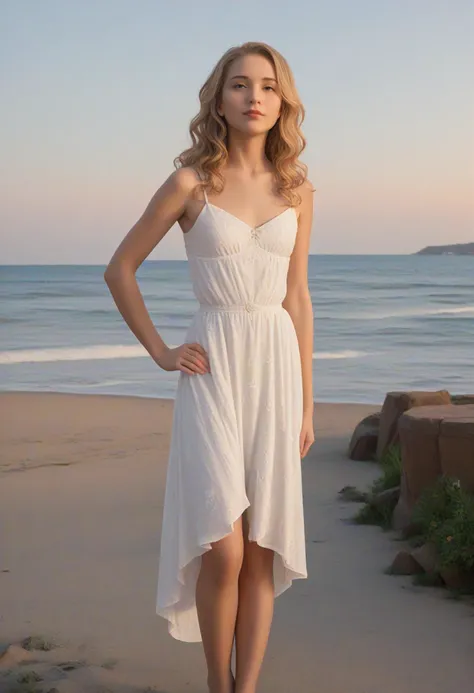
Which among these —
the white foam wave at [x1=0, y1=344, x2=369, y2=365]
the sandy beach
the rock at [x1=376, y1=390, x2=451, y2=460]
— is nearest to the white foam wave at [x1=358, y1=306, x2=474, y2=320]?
the white foam wave at [x1=0, y1=344, x2=369, y2=365]

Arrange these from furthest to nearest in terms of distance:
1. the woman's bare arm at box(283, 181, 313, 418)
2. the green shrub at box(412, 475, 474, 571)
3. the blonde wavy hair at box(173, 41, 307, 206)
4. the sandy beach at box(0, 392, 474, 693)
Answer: the green shrub at box(412, 475, 474, 571), the sandy beach at box(0, 392, 474, 693), the woman's bare arm at box(283, 181, 313, 418), the blonde wavy hair at box(173, 41, 307, 206)

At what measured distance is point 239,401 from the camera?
3.37m

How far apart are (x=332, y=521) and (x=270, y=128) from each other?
3185mm

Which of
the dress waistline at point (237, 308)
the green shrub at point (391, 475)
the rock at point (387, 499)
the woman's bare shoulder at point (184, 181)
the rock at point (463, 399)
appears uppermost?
the woman's bare shoulder at point (184, 181)

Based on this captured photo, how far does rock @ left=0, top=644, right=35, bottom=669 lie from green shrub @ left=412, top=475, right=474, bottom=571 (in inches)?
70.6

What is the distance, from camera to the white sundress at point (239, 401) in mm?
3312

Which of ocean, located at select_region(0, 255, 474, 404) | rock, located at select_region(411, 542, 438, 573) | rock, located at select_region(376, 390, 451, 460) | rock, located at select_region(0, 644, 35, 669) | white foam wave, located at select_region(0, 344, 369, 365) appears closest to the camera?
rock, located at select_region(0, 644, 35, 669)

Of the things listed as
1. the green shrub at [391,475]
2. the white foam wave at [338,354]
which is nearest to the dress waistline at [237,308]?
the green shrub at [391,475]

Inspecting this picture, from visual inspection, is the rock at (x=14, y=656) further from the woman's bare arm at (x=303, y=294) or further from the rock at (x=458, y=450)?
the rock at (x=458, y=450)

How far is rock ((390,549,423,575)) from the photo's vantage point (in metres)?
5.02

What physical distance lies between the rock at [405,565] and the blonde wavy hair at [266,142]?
7.11 feet

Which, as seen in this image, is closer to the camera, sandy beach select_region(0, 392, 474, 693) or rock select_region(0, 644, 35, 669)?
sandy beach select_region(0, 392, 474, 693)

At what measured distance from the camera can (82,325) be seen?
2720 cm

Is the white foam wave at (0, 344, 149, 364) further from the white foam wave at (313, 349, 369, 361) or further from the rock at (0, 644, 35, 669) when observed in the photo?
the rock at (0, 644, 35, 669)
